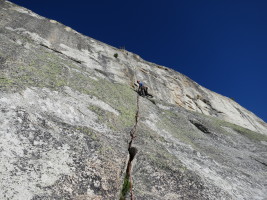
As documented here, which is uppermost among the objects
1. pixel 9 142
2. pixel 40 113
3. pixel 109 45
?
pixel 109 45

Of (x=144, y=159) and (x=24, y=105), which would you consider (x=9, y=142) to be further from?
(x=144, y=159)

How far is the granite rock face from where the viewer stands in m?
5.28

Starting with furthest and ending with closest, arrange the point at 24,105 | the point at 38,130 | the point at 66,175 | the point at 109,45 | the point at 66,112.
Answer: the point at 109,45 → the point at 66,112 → the point at 24,105 → the point at 38,130 → the point at 66,175

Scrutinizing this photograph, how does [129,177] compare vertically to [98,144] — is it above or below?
below

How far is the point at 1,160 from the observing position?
16.1 feet

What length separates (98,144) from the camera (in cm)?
676

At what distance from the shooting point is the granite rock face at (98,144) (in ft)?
17.3

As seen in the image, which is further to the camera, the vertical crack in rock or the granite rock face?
the vertical crack in rock

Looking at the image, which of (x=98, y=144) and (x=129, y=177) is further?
(x=98, y=144)

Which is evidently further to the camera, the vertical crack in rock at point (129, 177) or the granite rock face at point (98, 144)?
the vertical crack in rock at point (129, 177)

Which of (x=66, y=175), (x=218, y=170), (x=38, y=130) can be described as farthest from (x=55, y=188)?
(x=218, y=170)

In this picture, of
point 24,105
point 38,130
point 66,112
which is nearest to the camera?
point 38,130

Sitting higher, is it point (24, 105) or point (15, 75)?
point (15, 75)

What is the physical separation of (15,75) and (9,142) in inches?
A: 141
